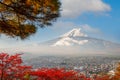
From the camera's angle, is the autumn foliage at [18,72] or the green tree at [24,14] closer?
the green tree at [24,14]

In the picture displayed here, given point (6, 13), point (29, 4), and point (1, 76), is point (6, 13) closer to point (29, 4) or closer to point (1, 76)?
point (29, 4)

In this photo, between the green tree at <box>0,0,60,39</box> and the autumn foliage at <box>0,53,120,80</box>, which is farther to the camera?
the autumn foliage at <box>0,53,120,80</box>

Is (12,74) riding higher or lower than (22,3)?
lower

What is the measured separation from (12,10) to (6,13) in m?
0.27

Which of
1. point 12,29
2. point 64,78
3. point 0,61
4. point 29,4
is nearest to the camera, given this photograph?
point 29,4

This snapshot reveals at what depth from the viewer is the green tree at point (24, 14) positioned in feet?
41.8

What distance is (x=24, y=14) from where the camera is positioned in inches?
520

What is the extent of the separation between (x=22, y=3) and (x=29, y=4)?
293 millimetres

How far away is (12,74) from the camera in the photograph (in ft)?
96.0

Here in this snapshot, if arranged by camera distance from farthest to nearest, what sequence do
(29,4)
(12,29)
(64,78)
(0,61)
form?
(64,78) → (0,61) → (12,29) → (29,4)

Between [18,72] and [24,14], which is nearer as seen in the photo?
[24,14]

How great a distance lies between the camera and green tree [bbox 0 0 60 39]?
41.8 feet

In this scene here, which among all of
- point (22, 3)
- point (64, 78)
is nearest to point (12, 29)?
point (22, 3)

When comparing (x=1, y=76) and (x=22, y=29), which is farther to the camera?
(x=1, y=76)
